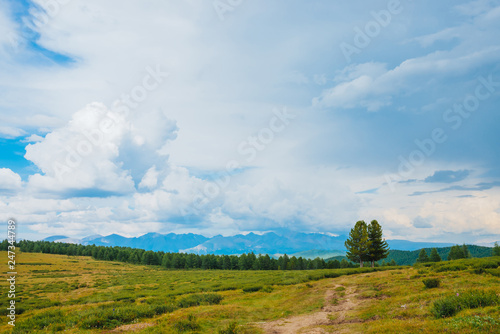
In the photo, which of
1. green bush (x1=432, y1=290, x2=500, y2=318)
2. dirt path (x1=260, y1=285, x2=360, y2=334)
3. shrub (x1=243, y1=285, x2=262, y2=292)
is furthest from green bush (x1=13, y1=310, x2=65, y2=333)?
green bush (x1=432, y1=290, x2=500, y2=318)

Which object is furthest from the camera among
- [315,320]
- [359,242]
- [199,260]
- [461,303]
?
[199,260]

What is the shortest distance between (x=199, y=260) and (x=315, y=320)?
445 ft

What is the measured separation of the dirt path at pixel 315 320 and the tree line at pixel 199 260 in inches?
3663

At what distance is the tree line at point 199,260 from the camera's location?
116m

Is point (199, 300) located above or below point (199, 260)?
above

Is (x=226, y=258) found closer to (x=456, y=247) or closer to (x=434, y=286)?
(x=456, y=247)

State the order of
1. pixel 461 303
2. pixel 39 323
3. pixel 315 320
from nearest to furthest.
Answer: pixel 461 303 < pixel 315 320 < pixel 39 323

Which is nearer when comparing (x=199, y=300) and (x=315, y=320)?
(x=315, y=320)

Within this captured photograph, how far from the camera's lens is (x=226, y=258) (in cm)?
13588

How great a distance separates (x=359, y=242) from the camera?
66625 mm

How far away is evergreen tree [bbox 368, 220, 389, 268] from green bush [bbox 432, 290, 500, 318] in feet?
180

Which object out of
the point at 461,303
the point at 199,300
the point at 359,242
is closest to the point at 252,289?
the point at 199,300

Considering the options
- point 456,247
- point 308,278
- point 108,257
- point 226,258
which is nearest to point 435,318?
point 308,278

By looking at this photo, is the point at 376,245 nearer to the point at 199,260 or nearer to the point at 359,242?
the point at 359,242
